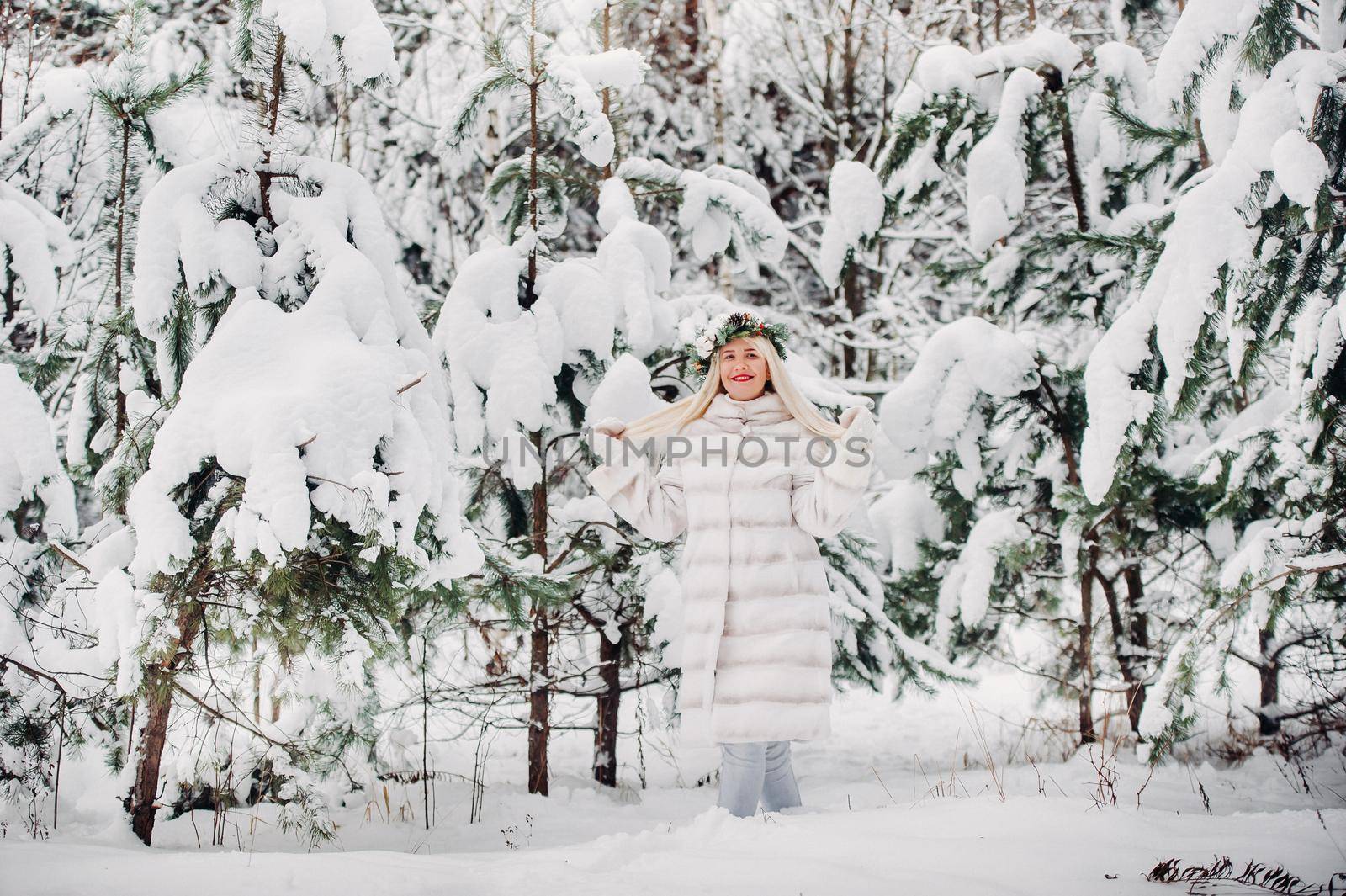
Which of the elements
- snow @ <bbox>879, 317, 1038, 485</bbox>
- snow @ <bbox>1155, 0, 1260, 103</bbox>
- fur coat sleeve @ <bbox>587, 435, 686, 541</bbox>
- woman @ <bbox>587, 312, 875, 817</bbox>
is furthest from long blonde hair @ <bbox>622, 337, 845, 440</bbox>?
snow @ <bbox>1155, 0, 1260, 103</bbox>

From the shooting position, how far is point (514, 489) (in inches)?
182

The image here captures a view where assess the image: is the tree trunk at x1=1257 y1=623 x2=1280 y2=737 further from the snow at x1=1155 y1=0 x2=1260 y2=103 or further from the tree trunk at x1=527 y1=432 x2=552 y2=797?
the tree trunk at x1=527 y1=432 x2=552 y2=797

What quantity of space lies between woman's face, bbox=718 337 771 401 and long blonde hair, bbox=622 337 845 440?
0.02 metres

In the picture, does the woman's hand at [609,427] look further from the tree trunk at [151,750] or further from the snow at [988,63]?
the snow at [988,63]

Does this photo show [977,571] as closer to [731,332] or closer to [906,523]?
[906,523]

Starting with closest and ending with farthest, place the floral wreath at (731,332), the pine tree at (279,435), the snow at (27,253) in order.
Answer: the pine tree at (279,435) < the floral wreath at (731,332) < the snow at (27,253)

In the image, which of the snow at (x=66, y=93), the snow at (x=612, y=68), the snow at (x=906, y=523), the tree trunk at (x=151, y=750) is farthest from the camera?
the snow at (x=906, y=523)

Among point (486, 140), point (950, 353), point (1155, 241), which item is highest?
point (486, 140)

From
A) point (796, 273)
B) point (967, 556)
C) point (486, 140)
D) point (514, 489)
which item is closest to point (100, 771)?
point (514, 489)

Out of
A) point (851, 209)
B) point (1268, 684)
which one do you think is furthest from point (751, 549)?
point (1268, 684)


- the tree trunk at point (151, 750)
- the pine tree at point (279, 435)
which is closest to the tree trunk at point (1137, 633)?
the pine tree at point (279, 435)

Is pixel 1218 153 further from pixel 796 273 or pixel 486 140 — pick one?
pixel 796 273

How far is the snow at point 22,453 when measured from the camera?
3.28m

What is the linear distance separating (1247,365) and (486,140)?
6.39 meters
